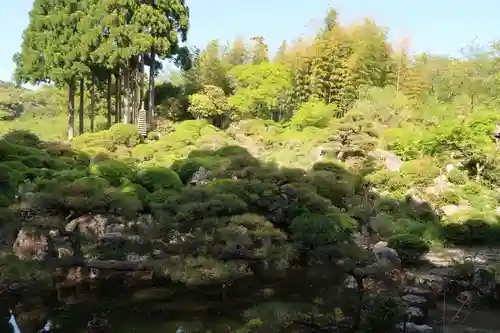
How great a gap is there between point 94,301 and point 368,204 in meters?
8.56

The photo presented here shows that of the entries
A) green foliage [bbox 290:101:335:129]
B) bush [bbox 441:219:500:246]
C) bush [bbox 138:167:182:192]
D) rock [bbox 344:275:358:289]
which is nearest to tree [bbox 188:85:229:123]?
green foliage [bbox 290:101:335:129]

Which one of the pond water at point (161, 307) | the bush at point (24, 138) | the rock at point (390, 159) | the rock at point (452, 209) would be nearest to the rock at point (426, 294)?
the pond water at point (161, 307)

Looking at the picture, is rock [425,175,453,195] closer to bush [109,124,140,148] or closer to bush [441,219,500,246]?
bush [441,219,500,246]

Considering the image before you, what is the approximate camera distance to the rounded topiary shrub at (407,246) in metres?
10.4

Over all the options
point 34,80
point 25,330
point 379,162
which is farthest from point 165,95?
point 25,330

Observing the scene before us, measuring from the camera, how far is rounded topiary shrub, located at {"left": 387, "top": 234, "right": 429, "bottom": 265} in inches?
411

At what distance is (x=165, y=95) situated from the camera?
82.7 feet

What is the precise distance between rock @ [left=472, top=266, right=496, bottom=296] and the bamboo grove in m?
14.7

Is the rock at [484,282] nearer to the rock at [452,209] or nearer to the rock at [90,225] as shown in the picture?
the rock at [452,209]

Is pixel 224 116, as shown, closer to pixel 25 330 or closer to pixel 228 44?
pixel 228 44

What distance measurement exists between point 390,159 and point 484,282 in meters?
8.36

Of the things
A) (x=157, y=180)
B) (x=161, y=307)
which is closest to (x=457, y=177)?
(x=157, y=180)

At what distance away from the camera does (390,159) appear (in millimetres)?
16547

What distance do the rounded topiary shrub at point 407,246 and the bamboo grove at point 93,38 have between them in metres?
12.7
